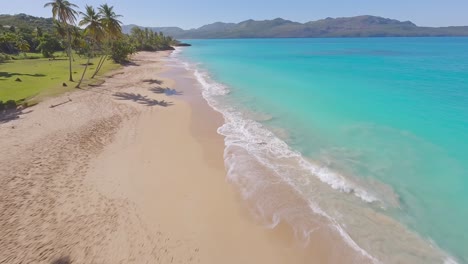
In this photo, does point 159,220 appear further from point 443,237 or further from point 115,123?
point 115,123

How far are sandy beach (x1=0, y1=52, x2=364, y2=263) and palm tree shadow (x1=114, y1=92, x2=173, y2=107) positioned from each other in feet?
18.9

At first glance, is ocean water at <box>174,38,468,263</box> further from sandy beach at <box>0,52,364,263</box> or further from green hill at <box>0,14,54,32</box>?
green hill at <box>0,14,54,32</box>

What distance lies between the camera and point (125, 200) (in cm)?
938

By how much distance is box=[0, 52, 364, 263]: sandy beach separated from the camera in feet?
23.8

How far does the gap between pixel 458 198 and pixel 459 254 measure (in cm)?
382

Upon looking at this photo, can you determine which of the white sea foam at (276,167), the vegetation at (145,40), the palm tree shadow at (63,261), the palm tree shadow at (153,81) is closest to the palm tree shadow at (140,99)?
the palm tree shadow at (153,81)

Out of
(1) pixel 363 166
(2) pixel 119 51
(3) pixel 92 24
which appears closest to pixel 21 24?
(2) pixel 119 51

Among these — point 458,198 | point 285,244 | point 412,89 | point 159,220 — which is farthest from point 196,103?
point 412,89

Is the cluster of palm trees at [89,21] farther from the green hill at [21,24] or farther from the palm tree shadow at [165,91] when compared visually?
the green hill at [21,24]

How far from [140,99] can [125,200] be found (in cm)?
1629

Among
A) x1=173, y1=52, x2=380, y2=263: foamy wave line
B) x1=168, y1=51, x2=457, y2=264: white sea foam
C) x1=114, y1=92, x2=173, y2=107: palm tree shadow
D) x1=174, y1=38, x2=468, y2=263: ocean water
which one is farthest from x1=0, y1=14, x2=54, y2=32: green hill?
x1=174, y1=38, x2=468, y2=263: ocean water

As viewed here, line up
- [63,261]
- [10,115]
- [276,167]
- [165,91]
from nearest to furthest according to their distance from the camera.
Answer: [63,261] < [276,167] < [10,115] < [165,91]

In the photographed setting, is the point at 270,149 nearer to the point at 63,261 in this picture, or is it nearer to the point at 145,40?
the point at 63,261

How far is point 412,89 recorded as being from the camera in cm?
2933
